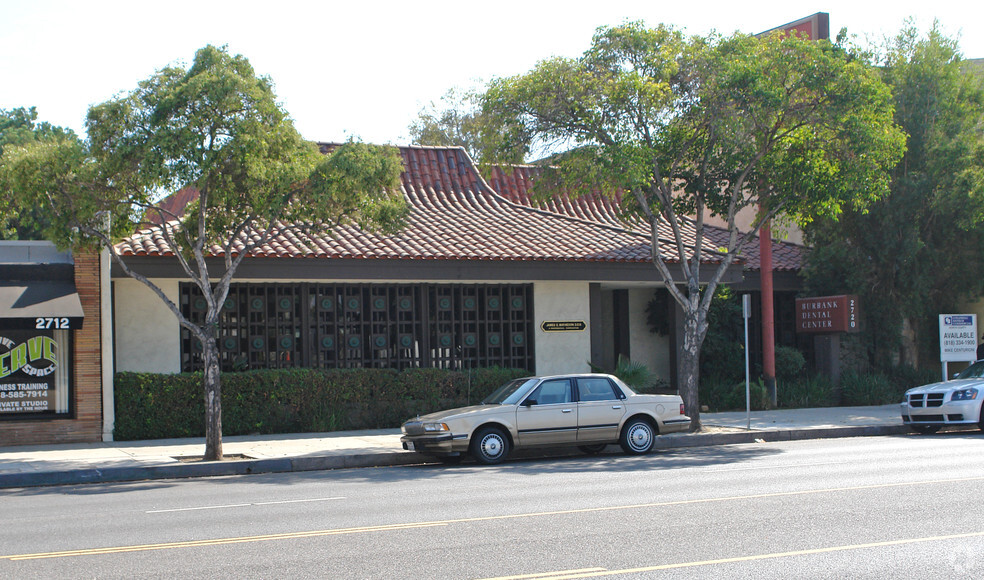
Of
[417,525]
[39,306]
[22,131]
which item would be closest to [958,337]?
[417,525]

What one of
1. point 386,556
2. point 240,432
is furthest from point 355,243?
point 386,556

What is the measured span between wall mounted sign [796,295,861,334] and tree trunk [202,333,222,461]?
1525 centimetres

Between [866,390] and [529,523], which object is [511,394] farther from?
[866,390]

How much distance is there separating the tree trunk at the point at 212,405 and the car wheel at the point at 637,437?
643 centimetres

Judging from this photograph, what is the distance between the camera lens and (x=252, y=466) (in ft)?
48.3

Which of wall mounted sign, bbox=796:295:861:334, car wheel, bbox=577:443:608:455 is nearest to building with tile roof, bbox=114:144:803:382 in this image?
wall mounted sign, bbox=796:295:861:334

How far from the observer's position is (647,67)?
18.0m

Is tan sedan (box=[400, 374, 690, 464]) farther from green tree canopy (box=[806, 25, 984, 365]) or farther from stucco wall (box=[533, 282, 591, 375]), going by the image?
green tree canopy (box=[806, 25, 984, 365])

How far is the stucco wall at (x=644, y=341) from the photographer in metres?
26.3

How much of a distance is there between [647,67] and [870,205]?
9.54 m

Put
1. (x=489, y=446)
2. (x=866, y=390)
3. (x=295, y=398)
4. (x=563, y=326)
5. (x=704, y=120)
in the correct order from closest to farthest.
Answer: (x=489, y=446), (x=704, y=120), (x=295, y=398), (x=563, y=326), (x=866, y=390)

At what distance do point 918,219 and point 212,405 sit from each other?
58.7 ft

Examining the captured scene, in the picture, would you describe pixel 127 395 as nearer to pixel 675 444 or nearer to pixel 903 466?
pixel 675 444

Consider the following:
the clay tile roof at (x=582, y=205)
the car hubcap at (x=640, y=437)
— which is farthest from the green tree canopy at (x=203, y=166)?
the clay tile roof at (x=582, y=205)
